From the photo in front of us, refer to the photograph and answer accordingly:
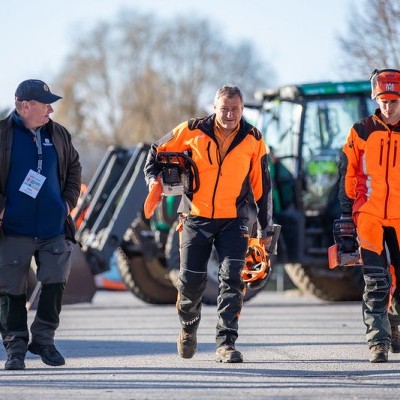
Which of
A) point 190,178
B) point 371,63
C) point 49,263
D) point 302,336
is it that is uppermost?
point 371,63

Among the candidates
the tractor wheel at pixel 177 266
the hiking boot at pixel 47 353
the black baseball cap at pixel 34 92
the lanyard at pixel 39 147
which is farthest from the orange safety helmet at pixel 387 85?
the tractor wheel at pixel 177 266

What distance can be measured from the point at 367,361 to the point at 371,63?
1429cm

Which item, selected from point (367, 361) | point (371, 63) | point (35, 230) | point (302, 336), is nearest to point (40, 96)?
point (35, 230)

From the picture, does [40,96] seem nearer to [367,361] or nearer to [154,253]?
[367,361]

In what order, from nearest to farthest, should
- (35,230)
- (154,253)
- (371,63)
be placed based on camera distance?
1. (35,230)
2. (154,253)
3. (371,63)

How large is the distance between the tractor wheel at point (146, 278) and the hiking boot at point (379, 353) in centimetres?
865

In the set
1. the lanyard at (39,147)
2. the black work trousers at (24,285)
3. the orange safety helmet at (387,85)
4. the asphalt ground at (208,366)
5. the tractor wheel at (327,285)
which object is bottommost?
the tractor wheel at (327,285)

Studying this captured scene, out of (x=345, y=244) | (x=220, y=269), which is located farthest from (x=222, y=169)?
(x=345, y=244)

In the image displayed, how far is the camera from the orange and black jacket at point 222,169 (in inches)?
382

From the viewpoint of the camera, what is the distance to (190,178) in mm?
9789

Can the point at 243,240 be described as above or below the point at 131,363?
above

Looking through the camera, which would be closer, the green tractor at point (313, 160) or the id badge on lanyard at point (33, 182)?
the id badge on lanyard at point (33, 182)

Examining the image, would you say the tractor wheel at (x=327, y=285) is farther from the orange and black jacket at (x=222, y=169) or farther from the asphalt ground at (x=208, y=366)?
the orange and black jacket at (x=222, y=169)

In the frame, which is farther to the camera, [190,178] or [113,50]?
[113,50]
